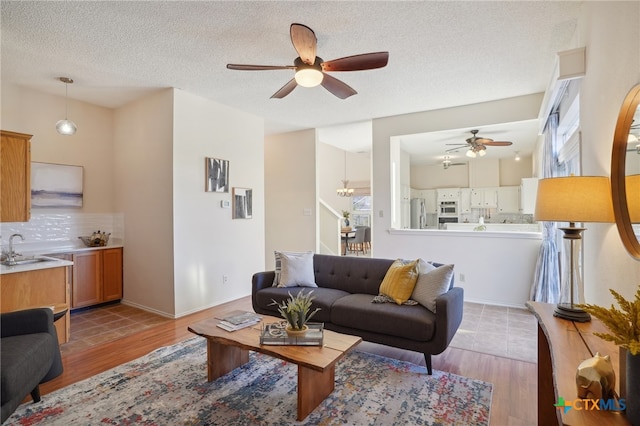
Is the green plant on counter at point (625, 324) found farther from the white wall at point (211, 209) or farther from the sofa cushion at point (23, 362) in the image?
the white wall at point (211, 209)

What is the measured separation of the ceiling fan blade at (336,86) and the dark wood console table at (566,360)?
7.67 ft

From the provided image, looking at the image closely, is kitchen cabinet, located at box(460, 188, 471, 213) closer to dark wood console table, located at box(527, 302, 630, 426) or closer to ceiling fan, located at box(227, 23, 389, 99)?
ceiling fan, located at box(227, 23, 389, 99)

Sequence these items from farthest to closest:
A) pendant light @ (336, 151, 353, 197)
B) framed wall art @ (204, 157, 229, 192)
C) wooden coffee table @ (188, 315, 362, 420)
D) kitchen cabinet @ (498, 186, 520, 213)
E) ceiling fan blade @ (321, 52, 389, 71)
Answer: pendant light @ (336, 151, 353, 197), kitchen cabinet @ (498, 186, 520, 213), framed wall art @ (204, 157, 229, 192), ceiling fan blade @ (321, 52, 389, 71), wooden coffee table @ (188, 315, 362, 420)

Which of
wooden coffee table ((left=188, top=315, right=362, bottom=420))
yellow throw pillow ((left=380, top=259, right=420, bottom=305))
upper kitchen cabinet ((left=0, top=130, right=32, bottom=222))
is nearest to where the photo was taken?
wooden coffee table ((left=188, top=315, right=362, bottom=420))

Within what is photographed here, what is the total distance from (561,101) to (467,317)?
8.98ft

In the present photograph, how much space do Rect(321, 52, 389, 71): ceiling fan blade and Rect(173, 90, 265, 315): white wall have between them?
7.61 feet

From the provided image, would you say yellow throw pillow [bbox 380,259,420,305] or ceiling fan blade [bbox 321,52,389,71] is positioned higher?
ceiling fan blade [bbox 321,52,389,71]

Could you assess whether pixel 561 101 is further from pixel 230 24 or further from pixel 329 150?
pixel 329 150

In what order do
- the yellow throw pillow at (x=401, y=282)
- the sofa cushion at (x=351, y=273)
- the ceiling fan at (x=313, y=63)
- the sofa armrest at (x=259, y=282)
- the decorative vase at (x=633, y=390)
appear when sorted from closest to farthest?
the decorative vase at (x=633, y=390) < the ceiling fan at (x=313, y=63) < the yellow throw pillow at (x=401, y=282) < the sofa cushion at (x=351, y=273) < the sofa armrest at (x=259, y=282)

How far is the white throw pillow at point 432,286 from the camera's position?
8.67ft

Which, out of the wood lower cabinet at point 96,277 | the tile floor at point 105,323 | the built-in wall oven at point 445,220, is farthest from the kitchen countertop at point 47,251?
the built-in wall oven at point 445,220

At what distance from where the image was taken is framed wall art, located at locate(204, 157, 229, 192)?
432cm

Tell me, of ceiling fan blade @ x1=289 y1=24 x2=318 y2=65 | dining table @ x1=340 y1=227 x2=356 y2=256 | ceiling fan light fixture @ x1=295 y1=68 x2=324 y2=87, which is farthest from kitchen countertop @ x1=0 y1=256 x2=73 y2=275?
dining table @ x1=340 y1=227 x2=356 y2=256

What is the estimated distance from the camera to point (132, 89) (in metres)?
4.00
